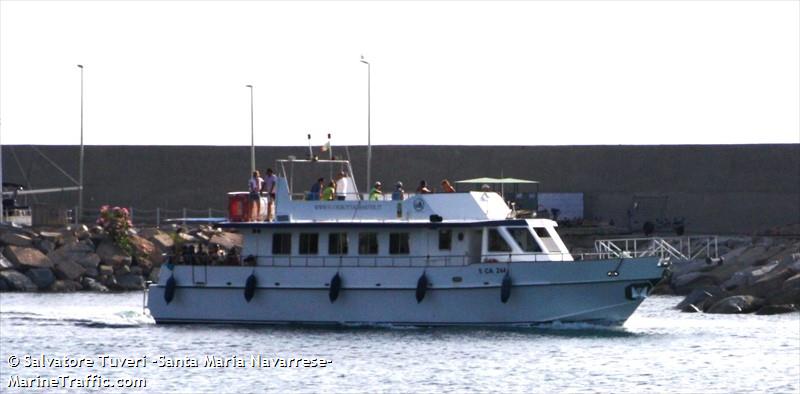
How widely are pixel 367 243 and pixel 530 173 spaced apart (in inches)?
980

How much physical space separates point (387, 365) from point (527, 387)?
11.4ft

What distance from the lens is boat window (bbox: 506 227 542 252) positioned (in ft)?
130

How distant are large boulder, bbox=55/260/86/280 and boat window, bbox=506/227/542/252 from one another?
1957 centimetres

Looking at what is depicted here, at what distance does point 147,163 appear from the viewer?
6612cm

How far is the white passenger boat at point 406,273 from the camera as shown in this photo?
39.2 metres

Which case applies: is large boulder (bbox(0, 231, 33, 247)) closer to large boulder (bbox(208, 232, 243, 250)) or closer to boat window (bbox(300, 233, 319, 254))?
large boulder (bbox(208, 232, 243, 250))

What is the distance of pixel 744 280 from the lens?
4697 cm

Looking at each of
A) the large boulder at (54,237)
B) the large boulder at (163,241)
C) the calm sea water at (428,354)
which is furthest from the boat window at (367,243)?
the large boulder at (54,237)

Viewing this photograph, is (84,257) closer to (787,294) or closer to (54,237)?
(54,237)

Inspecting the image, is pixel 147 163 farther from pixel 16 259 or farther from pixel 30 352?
pixel 30 352

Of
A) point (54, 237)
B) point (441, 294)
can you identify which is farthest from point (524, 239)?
point (54, 237)

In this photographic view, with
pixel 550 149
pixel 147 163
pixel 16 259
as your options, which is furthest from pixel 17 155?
pixel 550 149

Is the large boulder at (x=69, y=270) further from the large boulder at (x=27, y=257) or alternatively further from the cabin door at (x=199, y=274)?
the cabin door at (x=199, y=274)

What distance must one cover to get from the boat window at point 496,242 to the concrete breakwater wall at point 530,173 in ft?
79.5
